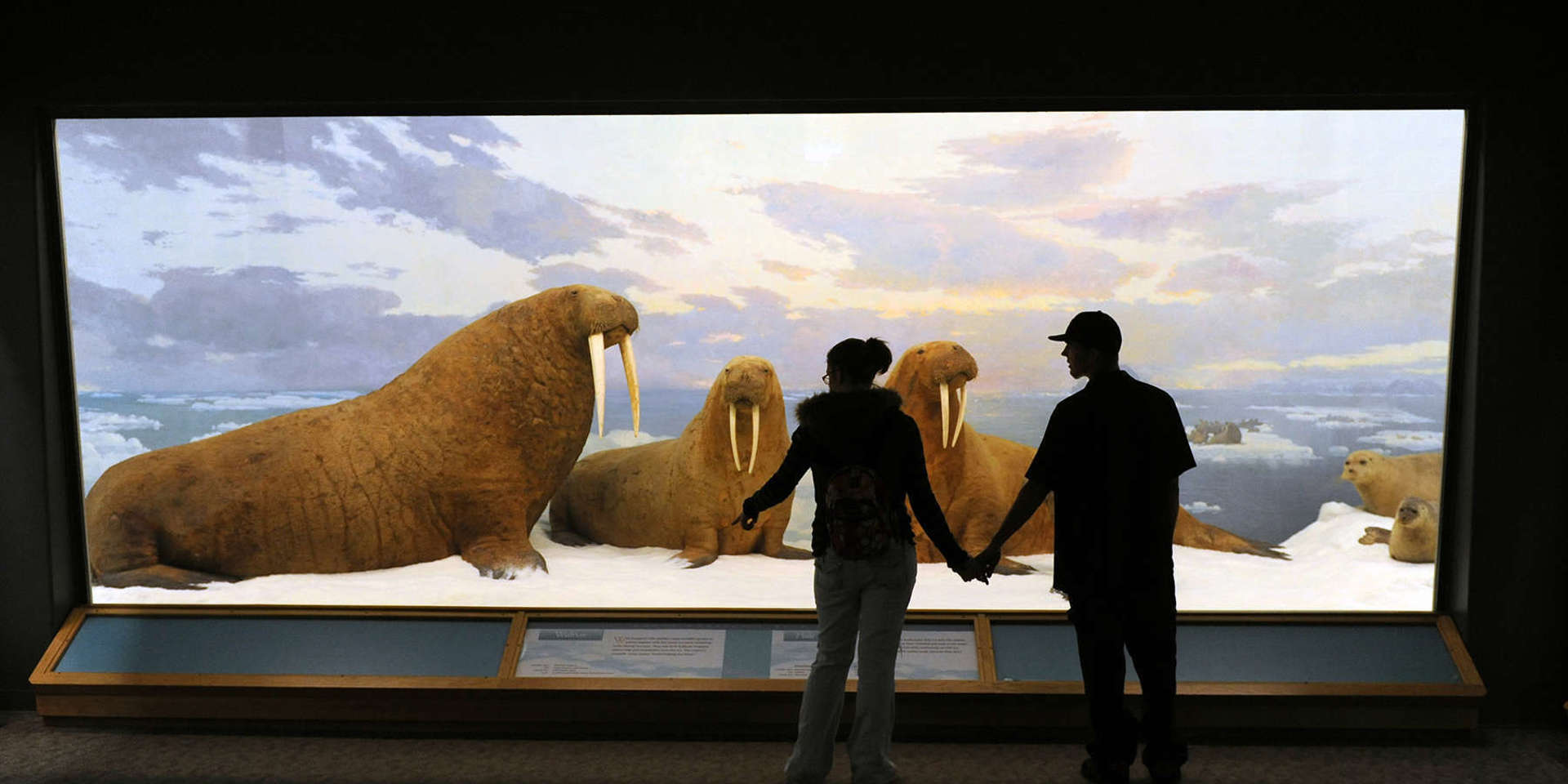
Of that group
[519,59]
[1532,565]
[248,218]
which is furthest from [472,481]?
[1532,565]

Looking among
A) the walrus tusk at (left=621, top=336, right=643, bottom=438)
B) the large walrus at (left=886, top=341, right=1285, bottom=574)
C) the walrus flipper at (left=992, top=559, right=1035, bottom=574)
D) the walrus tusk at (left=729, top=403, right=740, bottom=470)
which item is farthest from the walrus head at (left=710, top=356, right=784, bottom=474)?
the walrus flipper at (left=992, top=559, right=1035, bottom=574)

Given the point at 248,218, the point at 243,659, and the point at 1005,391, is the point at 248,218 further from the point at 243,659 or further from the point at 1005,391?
the point at 1005,391

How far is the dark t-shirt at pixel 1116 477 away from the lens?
3.22 metres

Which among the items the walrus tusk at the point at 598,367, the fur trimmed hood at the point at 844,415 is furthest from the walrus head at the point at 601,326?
the fur trimmed hood at the point at 844,415

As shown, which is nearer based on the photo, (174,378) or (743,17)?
(743,17)

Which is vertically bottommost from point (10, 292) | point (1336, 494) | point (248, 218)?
point (1336, 494)

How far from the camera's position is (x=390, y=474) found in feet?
14.1

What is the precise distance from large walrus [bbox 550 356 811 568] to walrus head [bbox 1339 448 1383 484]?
6.57 feet

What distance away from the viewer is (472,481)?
4320 millimetres

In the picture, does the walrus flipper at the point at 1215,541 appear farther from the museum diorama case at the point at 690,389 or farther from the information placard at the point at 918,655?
the information placard at the point at 918,655

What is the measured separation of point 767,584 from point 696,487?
45 cm

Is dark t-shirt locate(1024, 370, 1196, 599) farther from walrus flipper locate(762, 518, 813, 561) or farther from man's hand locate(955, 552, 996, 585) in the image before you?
walrus flipper locate(762, 518, 813, 561)

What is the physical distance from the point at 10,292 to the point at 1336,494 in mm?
4954

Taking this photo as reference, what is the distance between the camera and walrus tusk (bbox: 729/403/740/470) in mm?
4180
